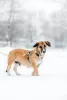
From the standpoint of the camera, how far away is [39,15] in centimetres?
3259

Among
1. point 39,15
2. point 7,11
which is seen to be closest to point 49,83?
point 7,11

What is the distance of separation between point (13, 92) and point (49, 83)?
1049 millimetres

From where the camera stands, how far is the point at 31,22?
32438 mm

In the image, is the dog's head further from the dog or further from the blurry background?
the blurry background

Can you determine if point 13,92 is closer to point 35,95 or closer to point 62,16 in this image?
point 35,95

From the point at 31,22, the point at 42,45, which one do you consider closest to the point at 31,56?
the point at 42,45

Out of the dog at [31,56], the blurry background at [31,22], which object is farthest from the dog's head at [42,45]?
the blurry background at [31,22]

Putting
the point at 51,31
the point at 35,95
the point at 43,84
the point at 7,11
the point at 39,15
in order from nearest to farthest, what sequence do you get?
the point at 35,95 < the point at 43,84 < the point at 7,11 < the point at 39,15 < the point at 51,31

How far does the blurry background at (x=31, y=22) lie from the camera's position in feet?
98.2

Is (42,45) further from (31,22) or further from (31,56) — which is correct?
(31,22)

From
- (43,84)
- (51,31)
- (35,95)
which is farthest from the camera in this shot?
(51,31)

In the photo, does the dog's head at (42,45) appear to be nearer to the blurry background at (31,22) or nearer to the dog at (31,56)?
the dog at (31,56)

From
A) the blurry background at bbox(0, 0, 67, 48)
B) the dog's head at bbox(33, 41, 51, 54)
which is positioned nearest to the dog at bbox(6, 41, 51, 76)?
the dog's head at bbox(33, 41, 51, 54)

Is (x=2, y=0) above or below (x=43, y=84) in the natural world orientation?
above
